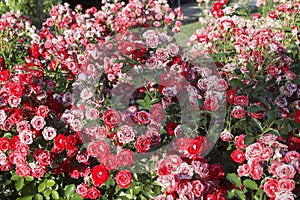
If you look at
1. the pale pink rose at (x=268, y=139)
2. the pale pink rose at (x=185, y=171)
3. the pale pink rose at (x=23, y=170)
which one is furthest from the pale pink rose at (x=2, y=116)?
the pale pink rose at (x=268, y=139)

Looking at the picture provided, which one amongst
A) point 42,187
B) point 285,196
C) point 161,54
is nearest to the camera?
point 285,196

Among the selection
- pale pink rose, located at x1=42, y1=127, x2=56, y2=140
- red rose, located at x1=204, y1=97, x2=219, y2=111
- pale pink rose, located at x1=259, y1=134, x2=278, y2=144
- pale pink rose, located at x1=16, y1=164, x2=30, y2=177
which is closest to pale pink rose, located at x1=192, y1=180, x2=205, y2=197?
pale pink rose, located at x1=259, y1=134, x2=278, y2=144

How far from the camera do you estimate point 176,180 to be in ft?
5.37

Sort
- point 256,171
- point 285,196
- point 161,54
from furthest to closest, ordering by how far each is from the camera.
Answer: point 161,54, point 256,171, point 285,196

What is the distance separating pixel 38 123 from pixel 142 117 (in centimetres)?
52

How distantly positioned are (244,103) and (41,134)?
3.44 ft

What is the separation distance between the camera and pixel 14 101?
80.1 inches

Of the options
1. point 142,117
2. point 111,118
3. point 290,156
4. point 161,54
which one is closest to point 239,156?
point 290,156

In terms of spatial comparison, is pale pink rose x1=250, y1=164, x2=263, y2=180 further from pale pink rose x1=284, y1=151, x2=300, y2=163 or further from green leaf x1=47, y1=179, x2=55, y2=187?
green leaf x1=47, y1=179, x2=55, y2=187

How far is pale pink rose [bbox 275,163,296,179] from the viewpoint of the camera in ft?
5.40

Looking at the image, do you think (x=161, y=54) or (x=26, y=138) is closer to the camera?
(x=26, y=138)

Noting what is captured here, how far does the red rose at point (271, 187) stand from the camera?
1.67 m

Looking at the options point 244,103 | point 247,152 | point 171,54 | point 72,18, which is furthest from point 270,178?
point 72,18

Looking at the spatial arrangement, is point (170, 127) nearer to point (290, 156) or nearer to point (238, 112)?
point (238, 112)
